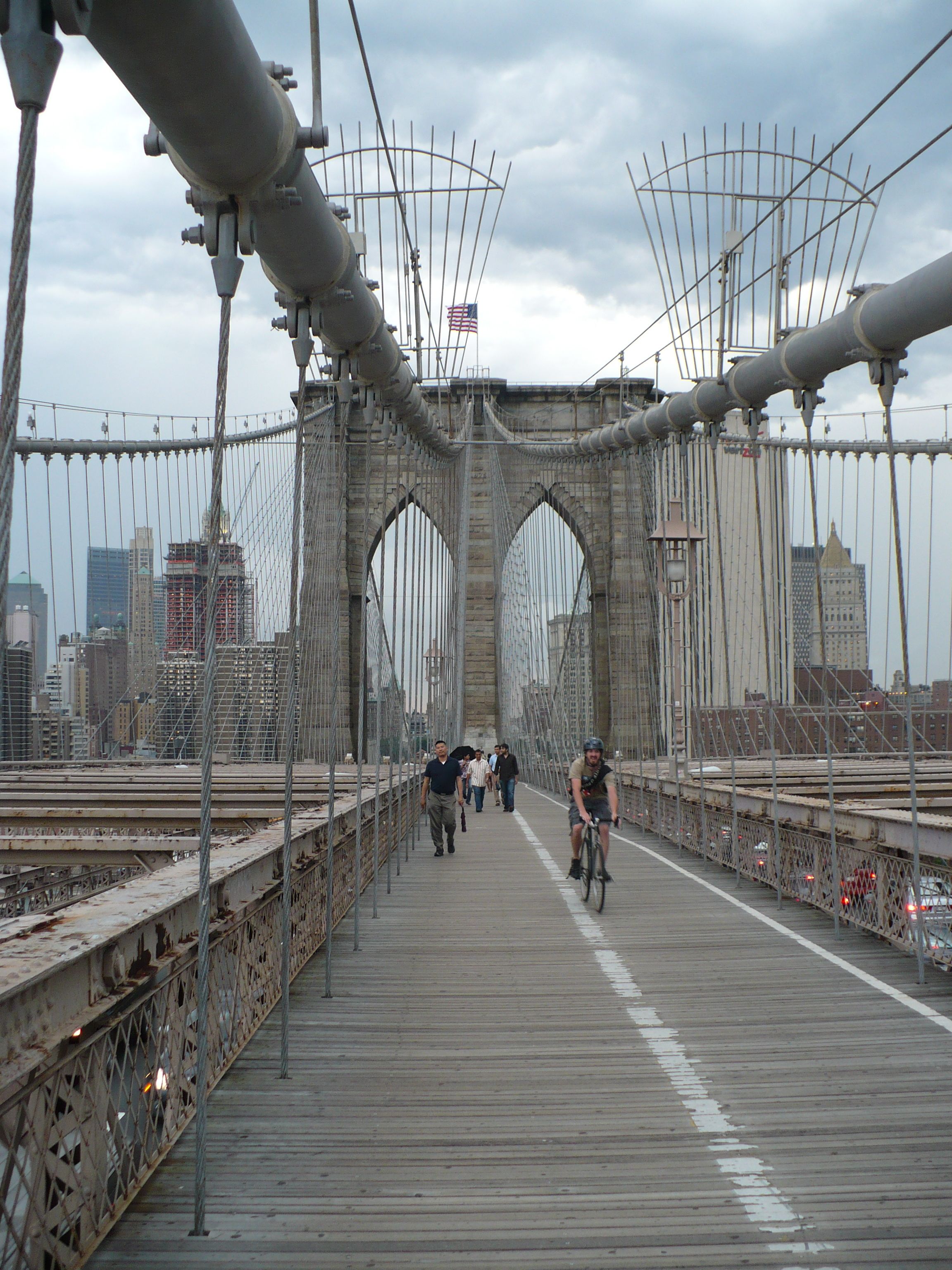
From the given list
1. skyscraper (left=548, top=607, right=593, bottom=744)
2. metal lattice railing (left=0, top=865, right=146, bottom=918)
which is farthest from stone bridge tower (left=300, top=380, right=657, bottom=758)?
metal lattice railing (left=0, top=865, right=146, bottom=918)

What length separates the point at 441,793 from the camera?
12.1 meters

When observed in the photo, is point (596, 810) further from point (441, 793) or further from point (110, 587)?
point (110, 587)

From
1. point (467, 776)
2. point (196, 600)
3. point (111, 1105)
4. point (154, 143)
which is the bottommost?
point (467, 776)

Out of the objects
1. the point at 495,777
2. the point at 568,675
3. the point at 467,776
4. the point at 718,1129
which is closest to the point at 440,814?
the point at 718,1129

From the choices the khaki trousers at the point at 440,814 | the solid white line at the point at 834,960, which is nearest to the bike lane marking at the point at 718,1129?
the solid white line at the point at 834,960

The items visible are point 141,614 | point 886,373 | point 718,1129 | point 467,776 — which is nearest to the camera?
point 718,1129

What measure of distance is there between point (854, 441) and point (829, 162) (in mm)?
16829

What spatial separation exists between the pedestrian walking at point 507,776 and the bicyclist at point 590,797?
10.9 metres

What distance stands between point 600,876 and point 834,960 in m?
2.06

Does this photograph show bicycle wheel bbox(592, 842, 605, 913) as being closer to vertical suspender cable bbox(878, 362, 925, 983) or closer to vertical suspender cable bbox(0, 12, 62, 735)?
vertical suspender cable bbox(878, 362, 925, 983)

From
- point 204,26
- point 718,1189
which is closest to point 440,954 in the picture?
point 718,1189

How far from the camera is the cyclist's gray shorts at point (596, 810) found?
834cm

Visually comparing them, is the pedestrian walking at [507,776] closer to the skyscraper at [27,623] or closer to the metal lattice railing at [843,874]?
the metal lattice railing at [843,874]

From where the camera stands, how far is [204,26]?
8.18 ft
